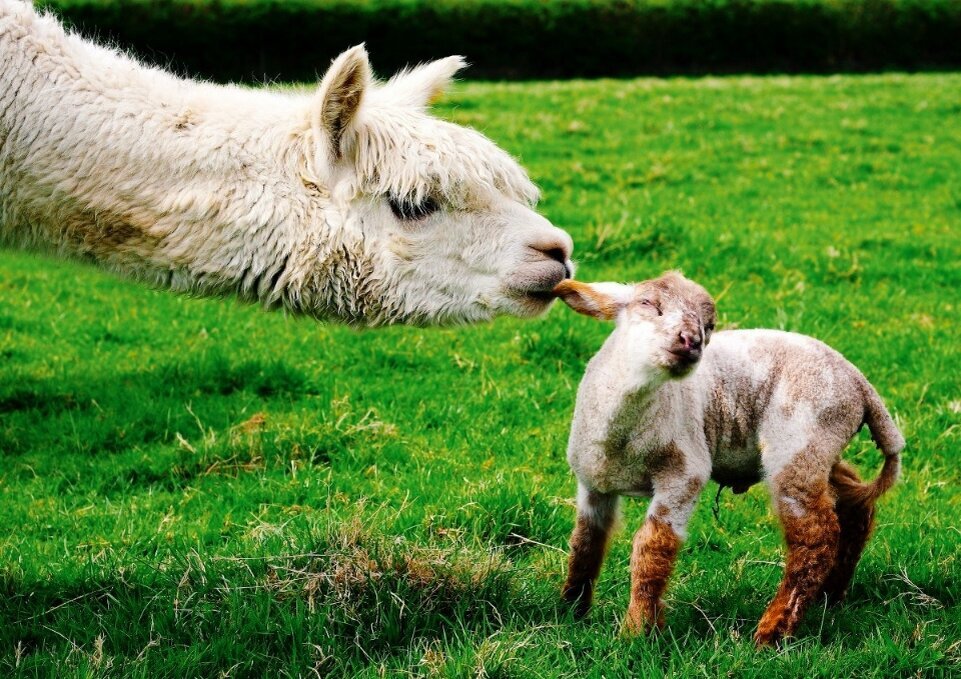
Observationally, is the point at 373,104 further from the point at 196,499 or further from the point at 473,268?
the point at 196,499

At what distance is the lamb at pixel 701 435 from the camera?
336cm

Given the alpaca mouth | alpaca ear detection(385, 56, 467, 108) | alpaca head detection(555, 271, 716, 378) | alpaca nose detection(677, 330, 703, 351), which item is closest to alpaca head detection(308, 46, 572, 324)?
the alpaca mouth

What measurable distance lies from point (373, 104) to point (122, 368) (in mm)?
3936

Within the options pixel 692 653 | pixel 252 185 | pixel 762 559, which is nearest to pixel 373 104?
pixel 252 185

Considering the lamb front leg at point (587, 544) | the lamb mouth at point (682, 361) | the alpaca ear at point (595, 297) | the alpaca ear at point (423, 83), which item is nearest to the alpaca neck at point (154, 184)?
the alpaca ear at point (423, 83)

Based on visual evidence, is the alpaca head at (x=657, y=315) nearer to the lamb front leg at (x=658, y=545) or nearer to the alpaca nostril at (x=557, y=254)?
the alpaca nostril at (x=557, y=254)

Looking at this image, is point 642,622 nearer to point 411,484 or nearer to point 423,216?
point 423,216

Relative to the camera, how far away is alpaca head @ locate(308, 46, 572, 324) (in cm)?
335

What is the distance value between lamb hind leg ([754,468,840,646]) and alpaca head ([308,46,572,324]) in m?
1.00

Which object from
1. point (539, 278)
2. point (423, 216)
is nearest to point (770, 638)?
point (539, 278)

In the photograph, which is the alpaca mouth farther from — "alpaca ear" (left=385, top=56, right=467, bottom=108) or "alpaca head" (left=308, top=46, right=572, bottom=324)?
"alpaca ear" (left=385, top=56, right=467, bottom=108)

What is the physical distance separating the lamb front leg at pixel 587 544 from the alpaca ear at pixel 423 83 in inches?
55.6

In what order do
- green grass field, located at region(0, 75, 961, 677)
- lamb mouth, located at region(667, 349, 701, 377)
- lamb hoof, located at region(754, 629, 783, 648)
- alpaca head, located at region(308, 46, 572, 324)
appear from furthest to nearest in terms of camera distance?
1. green grass field, located at region(0, 75, 961, 677)
2. lamb hoof, located at region(754, 629, 783, 648)
3. alpaca head, located at region(308, 46, 572, 324)
4. lamb mouth, located at region(667, 349, 701, 377)

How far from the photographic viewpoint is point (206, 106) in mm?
3506
